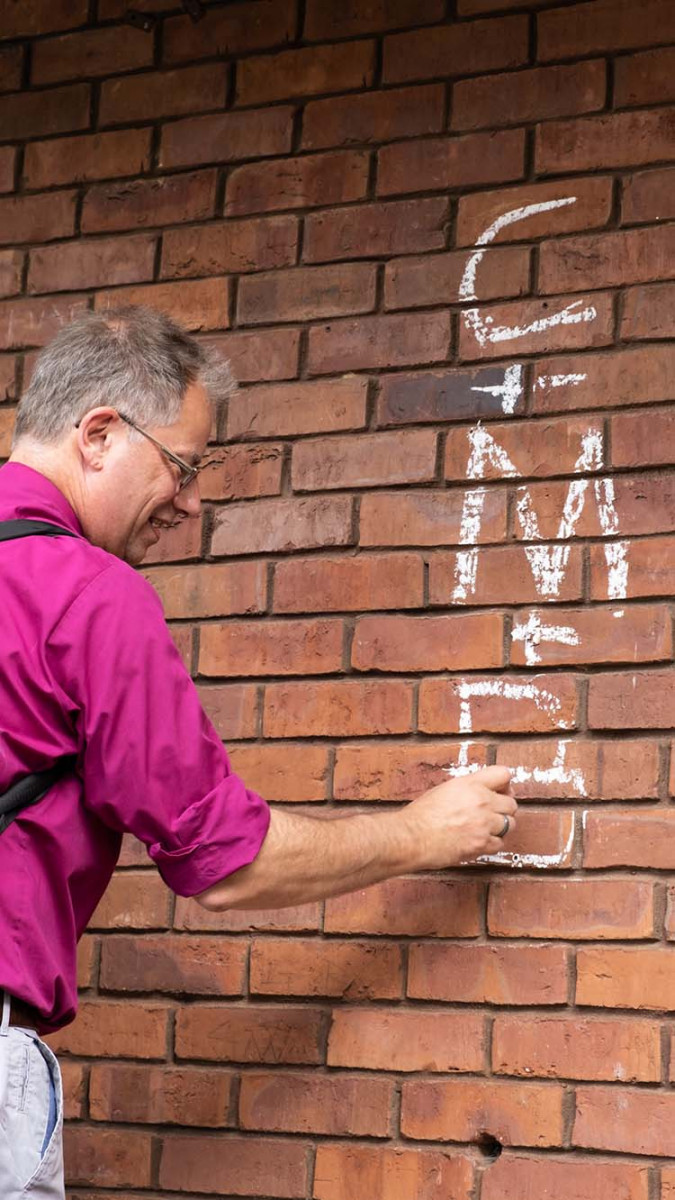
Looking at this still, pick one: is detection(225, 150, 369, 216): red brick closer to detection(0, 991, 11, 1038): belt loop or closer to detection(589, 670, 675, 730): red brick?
detection(589, 670, 675, 730): red brick

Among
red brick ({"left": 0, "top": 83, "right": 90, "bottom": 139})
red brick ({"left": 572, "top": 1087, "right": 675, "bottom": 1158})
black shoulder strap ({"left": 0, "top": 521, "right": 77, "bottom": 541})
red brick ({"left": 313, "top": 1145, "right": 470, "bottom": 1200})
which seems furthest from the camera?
red brick ({"left": 0, "top": 83, "right": 90, "bottom": 139})

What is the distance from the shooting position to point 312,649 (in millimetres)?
2844

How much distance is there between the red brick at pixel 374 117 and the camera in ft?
9.68

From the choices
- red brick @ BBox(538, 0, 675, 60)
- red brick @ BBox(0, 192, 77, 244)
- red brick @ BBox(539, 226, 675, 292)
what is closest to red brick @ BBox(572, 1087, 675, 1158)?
red brick @ BBox(539, 226, 675, 292)

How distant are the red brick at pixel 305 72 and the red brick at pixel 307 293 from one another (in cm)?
35

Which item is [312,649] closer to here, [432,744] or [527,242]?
[432,744]

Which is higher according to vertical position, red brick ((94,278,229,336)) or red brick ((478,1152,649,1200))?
red brick ((94,278,229,336))

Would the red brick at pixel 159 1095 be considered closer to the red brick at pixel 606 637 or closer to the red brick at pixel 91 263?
the red brick at pixel 606 637

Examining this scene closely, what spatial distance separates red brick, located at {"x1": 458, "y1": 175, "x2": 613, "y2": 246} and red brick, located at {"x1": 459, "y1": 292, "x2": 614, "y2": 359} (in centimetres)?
10

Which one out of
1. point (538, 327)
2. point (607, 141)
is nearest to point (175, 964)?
point (538, 327)

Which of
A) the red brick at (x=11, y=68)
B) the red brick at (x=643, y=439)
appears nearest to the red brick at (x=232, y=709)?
the red brick at (x=643, y=439)

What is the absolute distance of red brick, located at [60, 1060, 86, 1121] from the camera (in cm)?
284

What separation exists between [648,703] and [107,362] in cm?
99

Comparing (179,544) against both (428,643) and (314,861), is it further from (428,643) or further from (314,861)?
(314,861)
